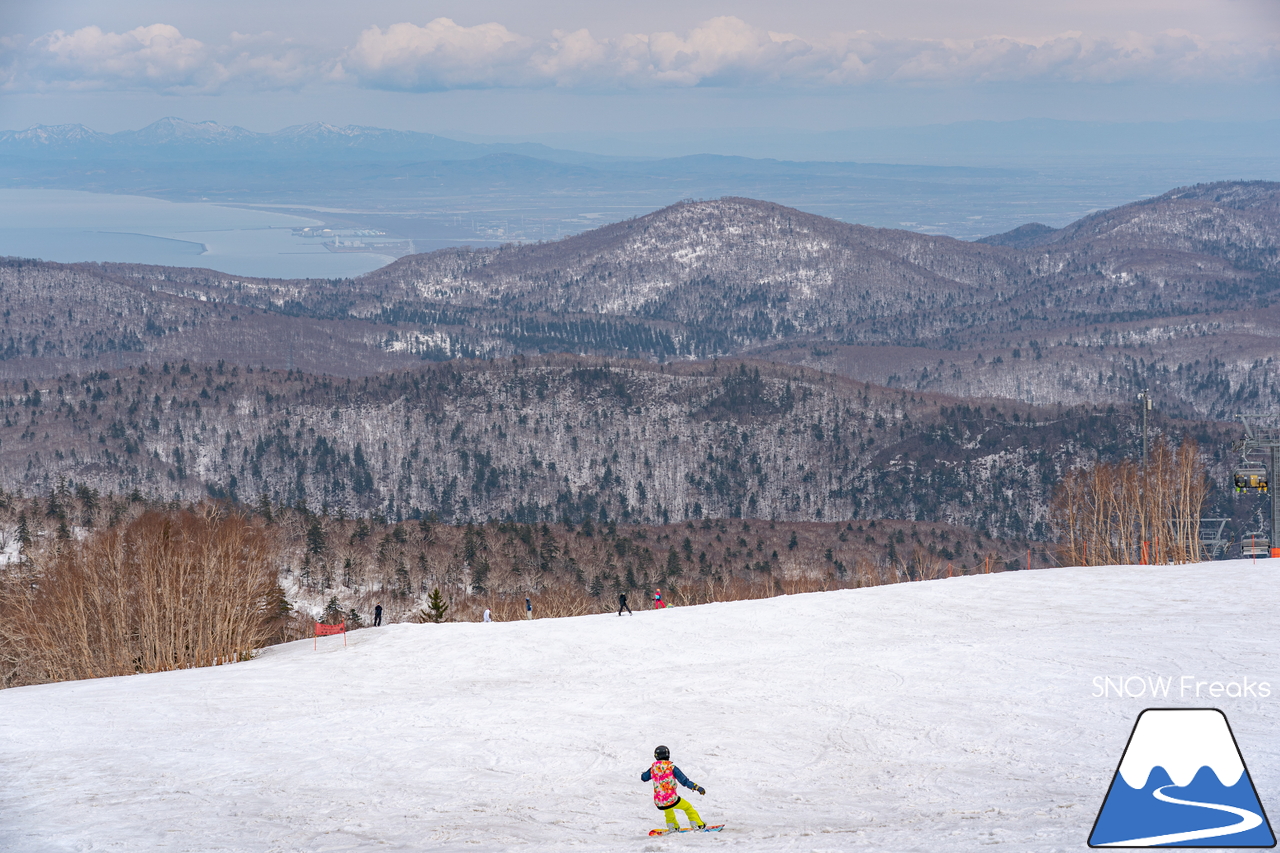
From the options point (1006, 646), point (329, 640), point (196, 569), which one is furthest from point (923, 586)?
point (196, 569)

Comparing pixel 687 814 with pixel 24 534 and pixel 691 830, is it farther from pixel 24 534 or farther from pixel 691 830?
pixel 24 534

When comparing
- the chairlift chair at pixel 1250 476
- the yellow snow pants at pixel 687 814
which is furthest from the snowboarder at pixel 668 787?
the chairlift chair at pixel 1250 476

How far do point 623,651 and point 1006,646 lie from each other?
573 inches

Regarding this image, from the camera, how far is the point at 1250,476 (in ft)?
227

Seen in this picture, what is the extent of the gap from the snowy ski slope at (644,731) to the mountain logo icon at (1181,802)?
1141 mm

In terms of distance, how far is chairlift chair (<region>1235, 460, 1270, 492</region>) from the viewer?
2704 inches

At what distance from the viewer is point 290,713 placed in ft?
124

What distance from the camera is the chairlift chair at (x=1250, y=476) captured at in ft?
225

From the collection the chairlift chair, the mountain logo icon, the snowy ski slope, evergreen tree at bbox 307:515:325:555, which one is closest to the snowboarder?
the snowy ski slope

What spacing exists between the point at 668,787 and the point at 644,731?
10306 millimetres

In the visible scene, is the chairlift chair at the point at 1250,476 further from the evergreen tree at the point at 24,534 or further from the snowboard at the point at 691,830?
the evergreen tree at the point at 24,534

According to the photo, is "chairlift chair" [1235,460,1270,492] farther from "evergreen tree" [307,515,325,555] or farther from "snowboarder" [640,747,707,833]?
"evergreen tree" [307,515,325,555]

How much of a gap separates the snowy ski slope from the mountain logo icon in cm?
114

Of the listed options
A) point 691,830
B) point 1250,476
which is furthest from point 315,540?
point 691,830
